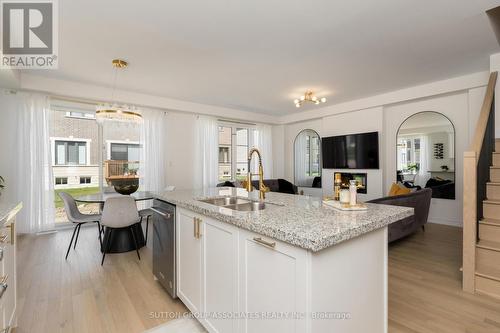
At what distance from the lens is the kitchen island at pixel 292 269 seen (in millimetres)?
975

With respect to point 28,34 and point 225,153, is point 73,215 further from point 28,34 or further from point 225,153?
point 225,153

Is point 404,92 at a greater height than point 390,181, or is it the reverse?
point 404,92

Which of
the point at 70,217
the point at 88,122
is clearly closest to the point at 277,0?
the point at 70,217

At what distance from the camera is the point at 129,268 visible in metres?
2.68

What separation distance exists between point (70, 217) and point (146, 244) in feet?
3.45

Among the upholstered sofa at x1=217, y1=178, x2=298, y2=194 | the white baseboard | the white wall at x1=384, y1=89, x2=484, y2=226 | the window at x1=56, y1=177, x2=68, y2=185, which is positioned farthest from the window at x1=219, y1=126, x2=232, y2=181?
the white baseboard

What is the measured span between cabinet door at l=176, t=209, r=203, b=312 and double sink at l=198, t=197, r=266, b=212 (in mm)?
292

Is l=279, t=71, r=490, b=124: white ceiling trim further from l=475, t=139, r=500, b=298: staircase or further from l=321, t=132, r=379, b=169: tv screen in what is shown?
l=475, t=139, r=500, b=298: staircase

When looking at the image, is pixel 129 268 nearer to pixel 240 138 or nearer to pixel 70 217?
pixel 70 217

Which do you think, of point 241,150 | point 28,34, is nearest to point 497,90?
point 241,150

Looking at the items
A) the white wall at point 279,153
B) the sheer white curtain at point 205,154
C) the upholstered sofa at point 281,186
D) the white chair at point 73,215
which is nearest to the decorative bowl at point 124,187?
the white chair at point 73,215

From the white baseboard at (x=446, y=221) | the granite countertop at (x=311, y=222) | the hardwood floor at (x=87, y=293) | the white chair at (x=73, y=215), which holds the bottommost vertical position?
the hardwood floor at (x=87, y=293)

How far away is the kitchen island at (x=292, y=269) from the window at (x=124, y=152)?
12.7ft

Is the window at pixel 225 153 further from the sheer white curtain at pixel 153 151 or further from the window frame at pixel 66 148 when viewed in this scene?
the window frame at pixel 66 148
